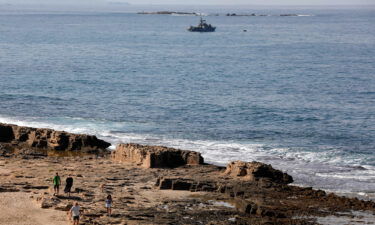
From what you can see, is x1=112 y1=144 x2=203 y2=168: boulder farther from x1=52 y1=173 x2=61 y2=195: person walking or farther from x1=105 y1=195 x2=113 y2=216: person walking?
x1=105 y1=195 x2=113 y2=216: person walking

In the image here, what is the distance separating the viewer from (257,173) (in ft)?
121

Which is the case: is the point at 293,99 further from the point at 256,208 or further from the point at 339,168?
the point at 256,208

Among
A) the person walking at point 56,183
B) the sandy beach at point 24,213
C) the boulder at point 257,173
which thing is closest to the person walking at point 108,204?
the sandy beach at point 24,213

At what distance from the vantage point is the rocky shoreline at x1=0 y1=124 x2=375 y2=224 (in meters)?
30.4

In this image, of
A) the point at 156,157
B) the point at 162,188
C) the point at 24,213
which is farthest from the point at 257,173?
the point at 24,213

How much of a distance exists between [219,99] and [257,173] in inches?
1252

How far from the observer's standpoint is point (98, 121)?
189 feet

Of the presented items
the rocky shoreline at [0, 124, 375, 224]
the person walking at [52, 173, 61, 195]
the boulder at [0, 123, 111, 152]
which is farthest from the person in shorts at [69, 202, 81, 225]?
the boulder at [0, 123, 111, 152]

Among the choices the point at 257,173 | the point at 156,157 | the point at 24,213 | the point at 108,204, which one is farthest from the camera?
the point at 156,157

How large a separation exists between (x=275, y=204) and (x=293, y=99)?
119 ft

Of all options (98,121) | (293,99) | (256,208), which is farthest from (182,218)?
(293,99)

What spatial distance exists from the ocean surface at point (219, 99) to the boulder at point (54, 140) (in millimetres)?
5696

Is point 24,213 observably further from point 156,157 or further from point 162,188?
point 156,157

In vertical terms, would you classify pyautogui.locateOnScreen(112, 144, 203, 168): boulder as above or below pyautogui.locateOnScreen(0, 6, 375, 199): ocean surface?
below
